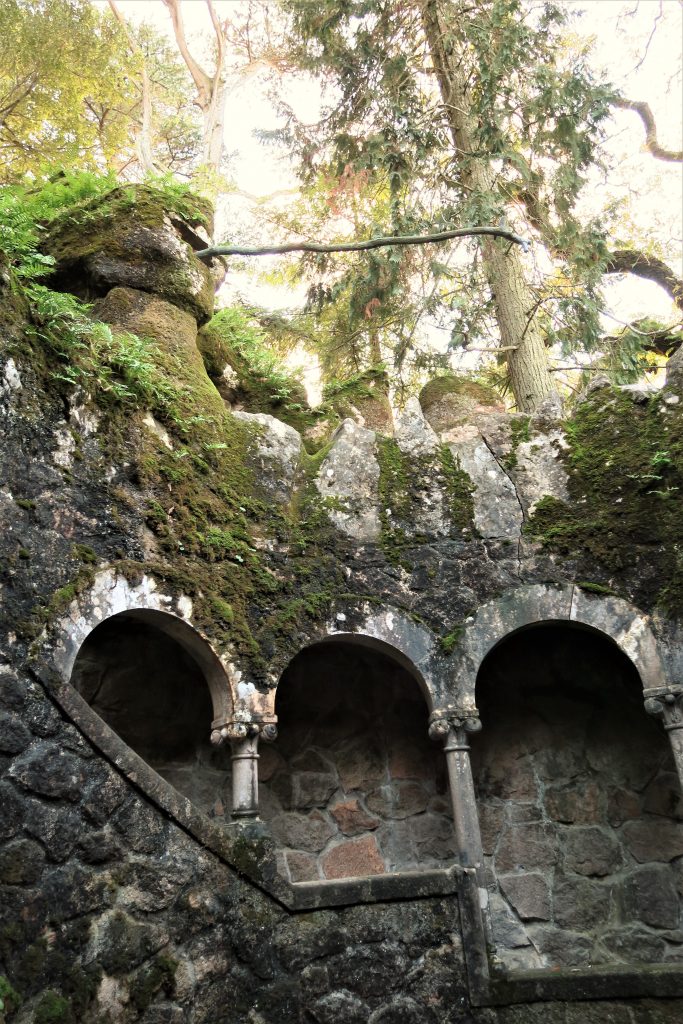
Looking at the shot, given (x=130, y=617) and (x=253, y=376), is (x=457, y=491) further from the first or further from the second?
(x=130, y=617)

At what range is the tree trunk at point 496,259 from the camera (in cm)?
909

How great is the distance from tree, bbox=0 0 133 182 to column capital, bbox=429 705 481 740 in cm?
867

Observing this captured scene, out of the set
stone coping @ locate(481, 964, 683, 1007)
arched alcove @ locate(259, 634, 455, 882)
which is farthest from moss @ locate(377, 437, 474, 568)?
stone coping @ locate(481, 964, 683, 1007)

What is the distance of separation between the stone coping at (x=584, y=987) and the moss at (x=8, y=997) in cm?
247

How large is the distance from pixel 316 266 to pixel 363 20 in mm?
3031

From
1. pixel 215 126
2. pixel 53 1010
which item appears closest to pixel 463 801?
pixel 53 1010

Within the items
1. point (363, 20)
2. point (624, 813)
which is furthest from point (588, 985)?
point (363, 20)

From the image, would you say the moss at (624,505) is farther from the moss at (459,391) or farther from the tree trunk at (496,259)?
the tree trunk at (496,259)

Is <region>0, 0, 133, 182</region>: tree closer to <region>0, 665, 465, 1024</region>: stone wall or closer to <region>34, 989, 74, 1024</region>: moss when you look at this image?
<region>0, 665, 465, 1024</region>: stone wall

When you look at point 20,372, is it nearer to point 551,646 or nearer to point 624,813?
point 551,646

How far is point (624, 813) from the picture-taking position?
5973mm

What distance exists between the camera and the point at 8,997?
317 centimetres

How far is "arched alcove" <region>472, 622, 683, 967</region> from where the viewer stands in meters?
5.67

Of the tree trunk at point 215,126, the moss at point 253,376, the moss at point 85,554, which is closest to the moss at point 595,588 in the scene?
the moss at point 253,376
